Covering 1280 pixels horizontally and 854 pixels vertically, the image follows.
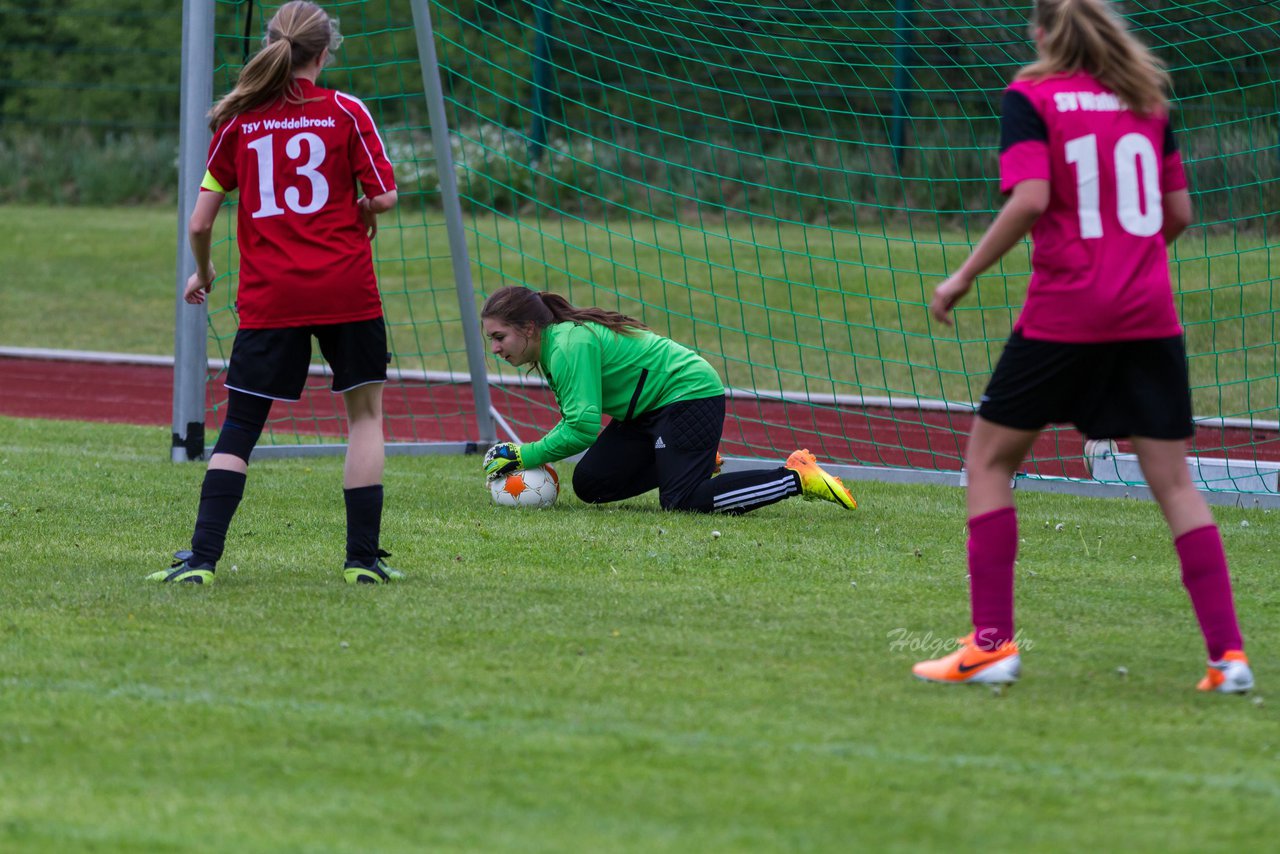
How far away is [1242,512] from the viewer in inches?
286

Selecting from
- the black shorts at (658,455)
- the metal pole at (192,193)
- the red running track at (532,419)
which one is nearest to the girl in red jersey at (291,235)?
the black shorts at (658,455)

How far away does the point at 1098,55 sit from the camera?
12.7 ft

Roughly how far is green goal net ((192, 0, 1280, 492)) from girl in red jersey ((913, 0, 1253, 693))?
13.7 feet

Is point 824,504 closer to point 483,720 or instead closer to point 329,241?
point 329,241

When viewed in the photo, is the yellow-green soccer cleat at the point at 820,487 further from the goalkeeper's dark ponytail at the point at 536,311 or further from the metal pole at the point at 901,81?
the metal pole at the point at 901,81

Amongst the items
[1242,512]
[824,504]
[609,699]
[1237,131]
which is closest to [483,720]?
[609,699]

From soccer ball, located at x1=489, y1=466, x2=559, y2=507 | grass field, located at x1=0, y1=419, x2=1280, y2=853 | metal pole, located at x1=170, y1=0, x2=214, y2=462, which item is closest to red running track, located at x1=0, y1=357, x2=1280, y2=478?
metal pole, located at x1=170, y1=0, x2=214, y2=462

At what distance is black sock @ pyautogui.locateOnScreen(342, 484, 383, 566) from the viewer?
5.24 meters

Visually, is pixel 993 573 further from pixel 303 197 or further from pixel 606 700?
pixel 303 197

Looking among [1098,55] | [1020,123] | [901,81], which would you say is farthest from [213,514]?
[901,81]

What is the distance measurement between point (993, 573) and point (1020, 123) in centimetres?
113

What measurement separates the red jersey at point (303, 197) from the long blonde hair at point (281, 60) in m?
0.04

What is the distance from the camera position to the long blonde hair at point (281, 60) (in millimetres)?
4992

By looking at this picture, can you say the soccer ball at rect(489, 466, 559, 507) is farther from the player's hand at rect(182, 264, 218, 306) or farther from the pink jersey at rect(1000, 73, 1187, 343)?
the pink jersey at rect(1000, 73, 1187, 343)
